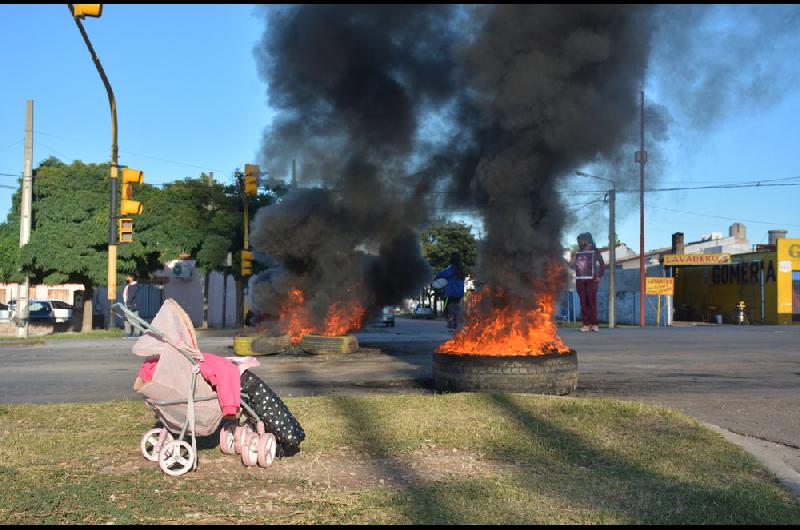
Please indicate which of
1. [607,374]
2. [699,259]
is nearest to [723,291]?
[699,259]

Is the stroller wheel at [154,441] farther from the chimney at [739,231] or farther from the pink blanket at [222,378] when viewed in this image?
the chimney at [739,231]

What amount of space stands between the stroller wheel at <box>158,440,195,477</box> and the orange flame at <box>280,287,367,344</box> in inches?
361

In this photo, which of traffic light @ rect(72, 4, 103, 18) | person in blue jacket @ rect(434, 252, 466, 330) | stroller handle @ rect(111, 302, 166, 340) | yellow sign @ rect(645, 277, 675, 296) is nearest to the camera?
stroller handle @ rect(111, 302, 166, 340)

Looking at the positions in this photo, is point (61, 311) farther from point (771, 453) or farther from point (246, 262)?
point (771, 453)

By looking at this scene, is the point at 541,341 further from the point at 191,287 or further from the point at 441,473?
the point at 191,287

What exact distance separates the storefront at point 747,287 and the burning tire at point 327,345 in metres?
24.8

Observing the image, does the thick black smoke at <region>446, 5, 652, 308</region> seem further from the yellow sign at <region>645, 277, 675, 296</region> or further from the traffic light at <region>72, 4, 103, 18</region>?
the yellow sign at <region>645, 277, 675, 296</region>

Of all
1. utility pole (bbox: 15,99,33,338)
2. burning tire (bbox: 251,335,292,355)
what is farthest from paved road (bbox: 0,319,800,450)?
utility pole (bbox: 15,99,33,338)

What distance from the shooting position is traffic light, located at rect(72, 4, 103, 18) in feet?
43.1

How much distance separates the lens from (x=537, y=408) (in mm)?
6645

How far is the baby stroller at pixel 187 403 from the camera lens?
472 centimetres

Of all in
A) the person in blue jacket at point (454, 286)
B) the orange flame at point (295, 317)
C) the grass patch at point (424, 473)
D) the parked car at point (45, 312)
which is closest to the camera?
the grass patch at point (424, 473)

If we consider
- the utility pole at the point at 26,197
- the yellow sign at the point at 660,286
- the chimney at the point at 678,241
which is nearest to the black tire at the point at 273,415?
the utility pole at the point at 26,197

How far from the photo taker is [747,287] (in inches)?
1325
